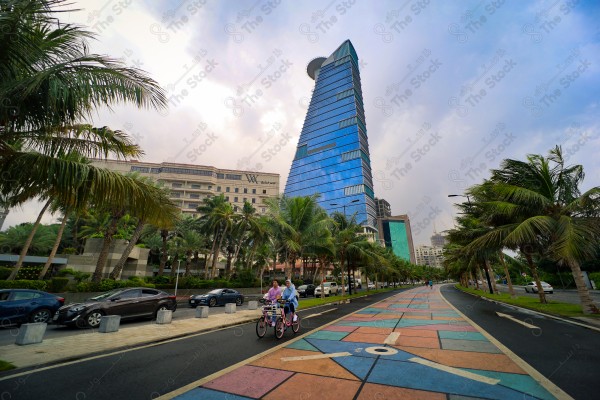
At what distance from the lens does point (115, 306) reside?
10.9 metres

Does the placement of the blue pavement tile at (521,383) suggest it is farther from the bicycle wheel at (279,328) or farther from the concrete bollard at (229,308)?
the concrete bollard at (229,308)

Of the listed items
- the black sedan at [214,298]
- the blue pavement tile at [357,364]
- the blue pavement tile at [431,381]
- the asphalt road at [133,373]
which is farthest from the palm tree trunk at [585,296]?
the black sedan at [214,298]

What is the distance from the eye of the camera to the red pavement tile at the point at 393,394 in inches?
148

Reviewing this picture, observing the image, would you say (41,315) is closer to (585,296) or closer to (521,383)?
(521,383)

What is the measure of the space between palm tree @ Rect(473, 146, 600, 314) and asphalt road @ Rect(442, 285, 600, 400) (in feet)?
9.50

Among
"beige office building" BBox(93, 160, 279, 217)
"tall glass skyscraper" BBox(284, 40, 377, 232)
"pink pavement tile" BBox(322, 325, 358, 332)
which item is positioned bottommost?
"pink pavement tile" BBox(322, 325, 358, 332)

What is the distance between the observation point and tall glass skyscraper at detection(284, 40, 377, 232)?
103 m

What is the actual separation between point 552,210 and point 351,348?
12806 mm

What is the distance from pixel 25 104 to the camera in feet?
16.3

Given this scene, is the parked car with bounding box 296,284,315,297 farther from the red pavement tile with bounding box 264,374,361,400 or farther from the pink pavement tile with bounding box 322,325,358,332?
the red pavement tile with bounding box 264,374,361,400

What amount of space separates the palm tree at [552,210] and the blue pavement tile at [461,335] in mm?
5586

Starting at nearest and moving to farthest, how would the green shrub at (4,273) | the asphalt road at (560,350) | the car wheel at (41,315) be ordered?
the asphalt road at (560,350)
the car wheel at (41,315)
the green shrub at (4,273)

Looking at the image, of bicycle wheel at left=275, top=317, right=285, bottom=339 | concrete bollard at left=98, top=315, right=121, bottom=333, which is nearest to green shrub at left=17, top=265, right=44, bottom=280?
concrete bollard at left=98, top=315, right=121, bottom=333

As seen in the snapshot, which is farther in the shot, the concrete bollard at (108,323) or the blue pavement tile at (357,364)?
the concrete bollard at (108,323)
